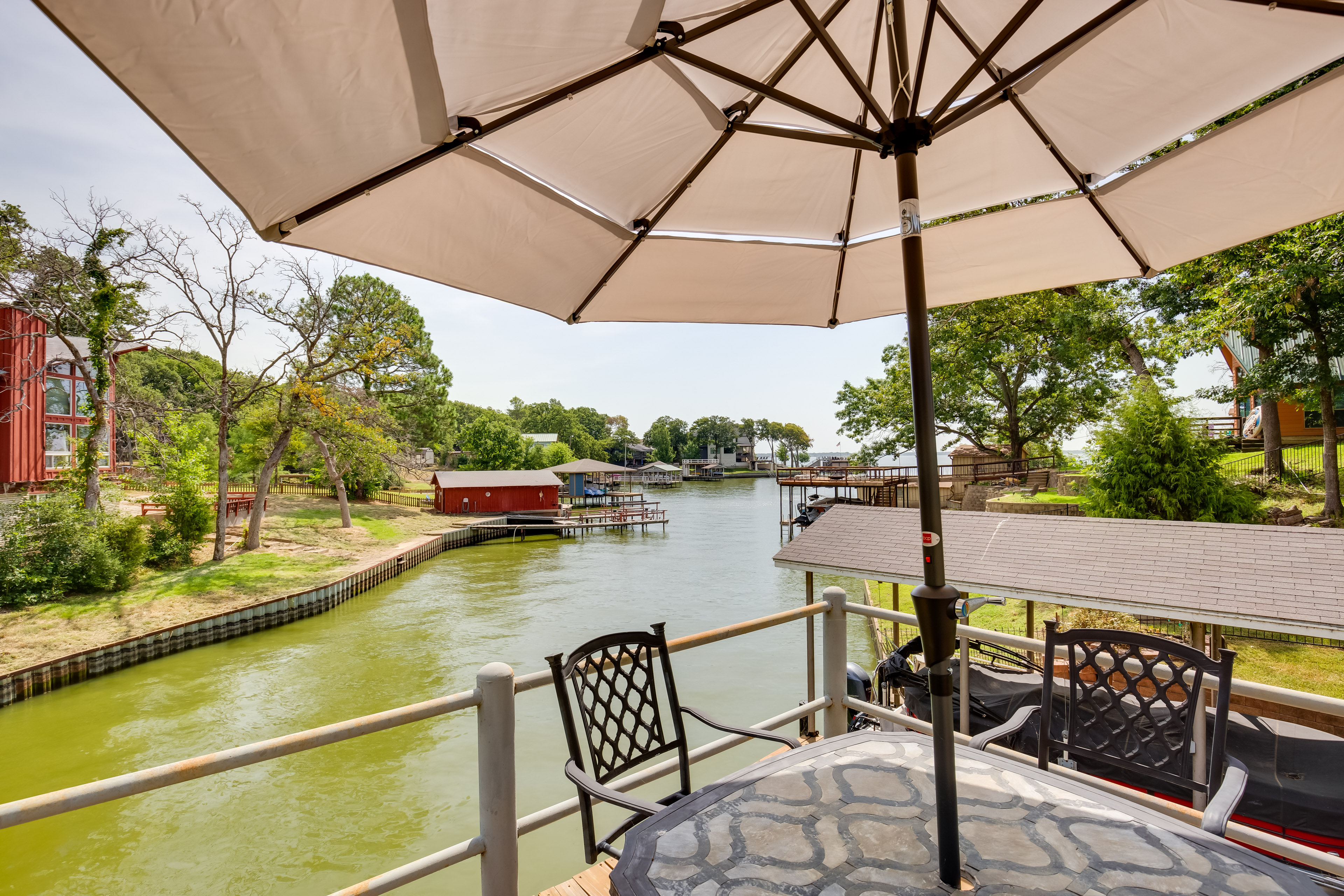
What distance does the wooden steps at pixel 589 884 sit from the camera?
6.32 ft

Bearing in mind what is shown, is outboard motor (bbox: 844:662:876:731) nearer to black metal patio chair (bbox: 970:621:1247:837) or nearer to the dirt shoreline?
black metal patio chair (bbox: 970:621:1247:837)

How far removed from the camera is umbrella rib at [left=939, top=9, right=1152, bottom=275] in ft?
5.89

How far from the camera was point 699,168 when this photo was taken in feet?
6.83

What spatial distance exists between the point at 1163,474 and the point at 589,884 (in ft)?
39.7

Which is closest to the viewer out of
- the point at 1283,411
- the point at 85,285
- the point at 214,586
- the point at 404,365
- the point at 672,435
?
the point at 214,586

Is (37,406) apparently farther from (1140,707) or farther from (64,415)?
(1140,707)

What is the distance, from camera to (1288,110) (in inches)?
65.7

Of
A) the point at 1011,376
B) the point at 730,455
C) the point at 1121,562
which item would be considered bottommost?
the point at 1121,562

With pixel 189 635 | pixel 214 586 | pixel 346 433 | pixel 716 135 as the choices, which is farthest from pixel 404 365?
pixel 716 135

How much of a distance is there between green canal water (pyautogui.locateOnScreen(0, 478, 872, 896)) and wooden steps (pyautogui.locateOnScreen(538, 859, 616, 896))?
5.62 m

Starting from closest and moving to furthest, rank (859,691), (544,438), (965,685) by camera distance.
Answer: (965,685) < (859,691) < (544,438)

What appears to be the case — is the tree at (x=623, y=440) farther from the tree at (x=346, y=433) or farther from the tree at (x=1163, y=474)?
the tree at (x=1163, y=474)

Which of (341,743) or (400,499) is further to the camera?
(400,499)

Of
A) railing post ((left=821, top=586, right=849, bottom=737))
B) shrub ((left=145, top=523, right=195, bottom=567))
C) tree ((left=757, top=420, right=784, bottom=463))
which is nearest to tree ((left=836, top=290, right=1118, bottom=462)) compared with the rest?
railing post ((left=821, top=586, right=849, bottom=737))
